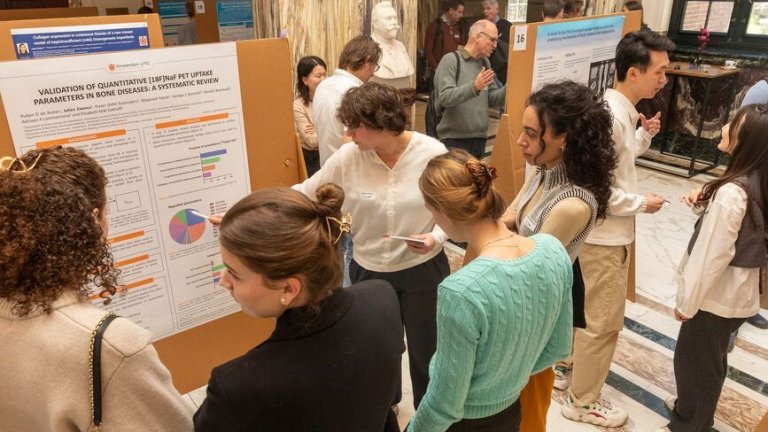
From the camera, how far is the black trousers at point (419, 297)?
213 centimetres

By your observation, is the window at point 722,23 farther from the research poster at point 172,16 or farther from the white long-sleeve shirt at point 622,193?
the research poster at point 172,16

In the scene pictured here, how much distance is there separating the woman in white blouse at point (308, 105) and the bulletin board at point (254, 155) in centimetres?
145

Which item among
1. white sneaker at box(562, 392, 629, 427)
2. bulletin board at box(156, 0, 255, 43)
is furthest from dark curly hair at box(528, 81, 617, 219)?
bulletin board at box(156, 0, 255, 43)

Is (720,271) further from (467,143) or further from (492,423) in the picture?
(467,143)

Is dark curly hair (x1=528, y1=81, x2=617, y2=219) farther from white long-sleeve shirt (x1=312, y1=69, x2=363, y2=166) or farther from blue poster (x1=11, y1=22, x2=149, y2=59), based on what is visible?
white long-sleeve shirt (x1=312, y1=69, x2=363, y2=166)

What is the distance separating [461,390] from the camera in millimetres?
1295

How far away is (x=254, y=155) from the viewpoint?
1991 mm

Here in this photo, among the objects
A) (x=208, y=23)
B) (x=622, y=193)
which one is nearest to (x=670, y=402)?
(x=622, y=193)

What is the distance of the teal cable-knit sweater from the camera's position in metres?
1.22

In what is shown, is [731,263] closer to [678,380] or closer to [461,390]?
[678,380]

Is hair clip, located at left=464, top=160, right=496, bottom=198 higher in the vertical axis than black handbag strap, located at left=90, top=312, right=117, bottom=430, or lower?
higher

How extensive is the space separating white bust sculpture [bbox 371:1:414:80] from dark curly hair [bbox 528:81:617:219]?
2.77 metres

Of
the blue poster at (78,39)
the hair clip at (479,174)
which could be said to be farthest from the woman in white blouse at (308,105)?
the hair clip at (479,174)

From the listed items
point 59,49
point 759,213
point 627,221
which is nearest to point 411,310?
point 627,221
